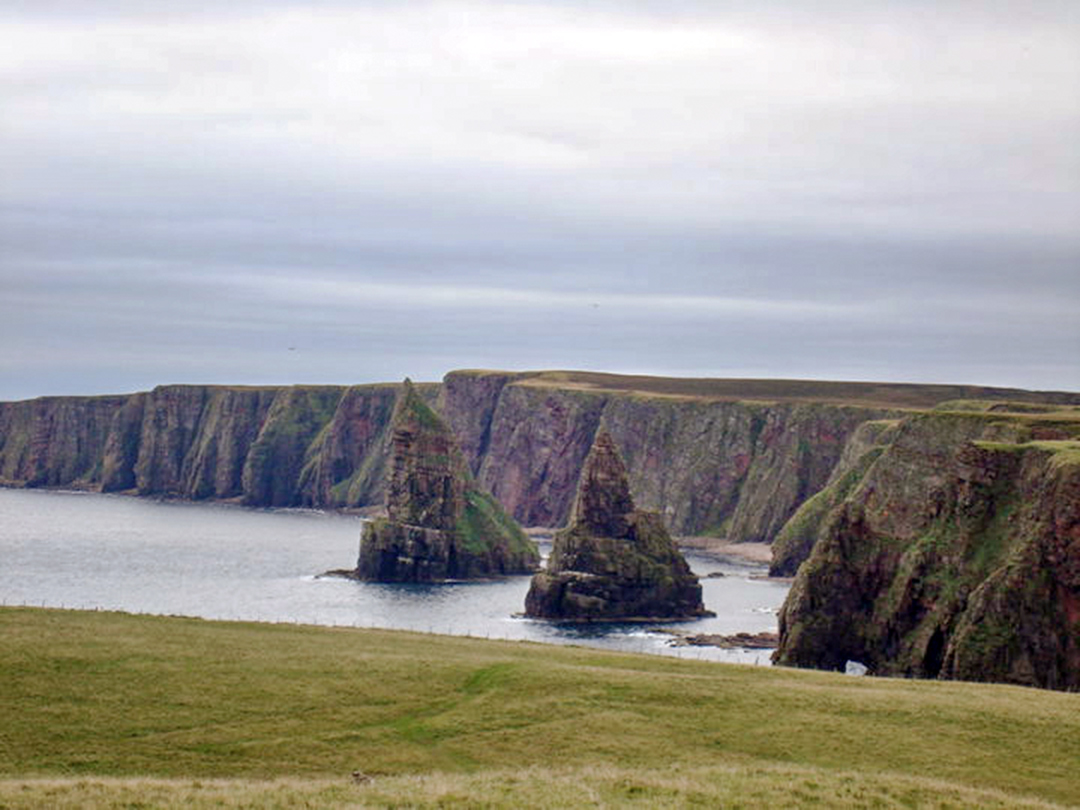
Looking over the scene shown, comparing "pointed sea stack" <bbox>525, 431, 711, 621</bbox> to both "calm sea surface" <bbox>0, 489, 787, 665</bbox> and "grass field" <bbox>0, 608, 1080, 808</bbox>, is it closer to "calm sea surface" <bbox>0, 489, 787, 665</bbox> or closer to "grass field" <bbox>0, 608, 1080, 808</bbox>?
"calm sea surface" <bbox>0, 489, 787, 665</bbox>

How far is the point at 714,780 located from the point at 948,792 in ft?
25.6

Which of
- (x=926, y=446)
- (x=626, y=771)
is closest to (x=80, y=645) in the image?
(x=626, y=771)

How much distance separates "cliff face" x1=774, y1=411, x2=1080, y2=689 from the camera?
96.7 metres

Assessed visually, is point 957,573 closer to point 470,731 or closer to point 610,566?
point 470,731

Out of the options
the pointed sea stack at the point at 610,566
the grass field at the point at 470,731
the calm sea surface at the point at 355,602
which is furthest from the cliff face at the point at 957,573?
the pointed sea stack at the point at 610,566

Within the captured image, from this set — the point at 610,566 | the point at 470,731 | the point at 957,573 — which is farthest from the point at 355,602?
the point at 470,731

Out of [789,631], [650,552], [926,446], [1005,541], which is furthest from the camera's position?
[650,552]

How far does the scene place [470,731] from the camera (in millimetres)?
57656

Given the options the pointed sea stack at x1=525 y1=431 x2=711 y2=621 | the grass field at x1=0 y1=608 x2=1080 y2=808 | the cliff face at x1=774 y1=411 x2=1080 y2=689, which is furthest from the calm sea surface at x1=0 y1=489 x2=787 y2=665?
the grass field at x1=0 y1=608 x2=1080 y2=808

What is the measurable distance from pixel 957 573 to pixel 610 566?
210ft

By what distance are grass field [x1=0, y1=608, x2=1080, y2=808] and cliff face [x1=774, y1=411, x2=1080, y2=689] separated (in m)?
27.8

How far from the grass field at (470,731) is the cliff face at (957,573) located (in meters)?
27.8

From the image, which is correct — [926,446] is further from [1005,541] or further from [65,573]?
[65,573]

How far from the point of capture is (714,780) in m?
47.2
